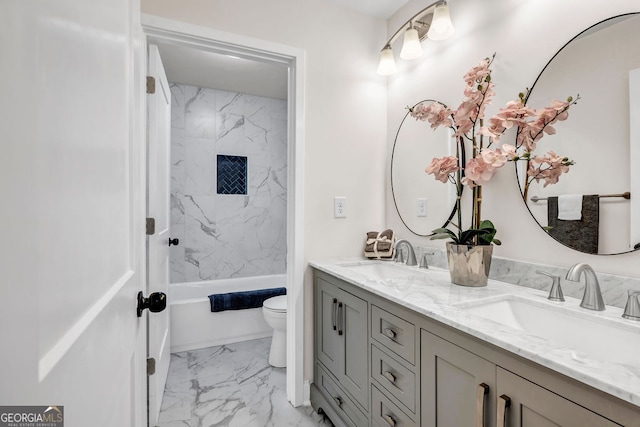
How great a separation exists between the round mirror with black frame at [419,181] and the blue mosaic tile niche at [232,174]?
2056mm

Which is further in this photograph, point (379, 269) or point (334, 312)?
point (379, 269)

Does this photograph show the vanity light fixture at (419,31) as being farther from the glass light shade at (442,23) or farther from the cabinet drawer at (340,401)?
the cabinet drawer at (340,401)

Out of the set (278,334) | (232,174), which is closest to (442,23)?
(278,334)

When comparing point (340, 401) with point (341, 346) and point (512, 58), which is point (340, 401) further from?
point (512, 58)

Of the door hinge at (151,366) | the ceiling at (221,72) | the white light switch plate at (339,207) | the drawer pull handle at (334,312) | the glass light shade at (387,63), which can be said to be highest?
the ceiling at (221,72)

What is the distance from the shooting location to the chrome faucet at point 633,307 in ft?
3.05

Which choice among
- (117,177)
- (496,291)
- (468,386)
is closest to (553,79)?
(496,291)

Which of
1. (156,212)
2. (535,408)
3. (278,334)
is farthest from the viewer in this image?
(278,334)

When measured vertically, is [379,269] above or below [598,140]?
below

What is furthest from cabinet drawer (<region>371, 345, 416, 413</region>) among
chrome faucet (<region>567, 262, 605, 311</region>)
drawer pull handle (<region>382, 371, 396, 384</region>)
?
chrome faucet (<region>567, 262, 605, 311</region>)

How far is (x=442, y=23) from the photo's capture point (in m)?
1.62

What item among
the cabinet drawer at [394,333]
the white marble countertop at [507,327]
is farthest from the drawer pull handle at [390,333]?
the white marble countertop at [507,327]

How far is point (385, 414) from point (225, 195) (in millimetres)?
2863

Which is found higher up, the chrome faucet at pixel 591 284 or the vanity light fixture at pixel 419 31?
the vanity light fixture at pixel 419 31
